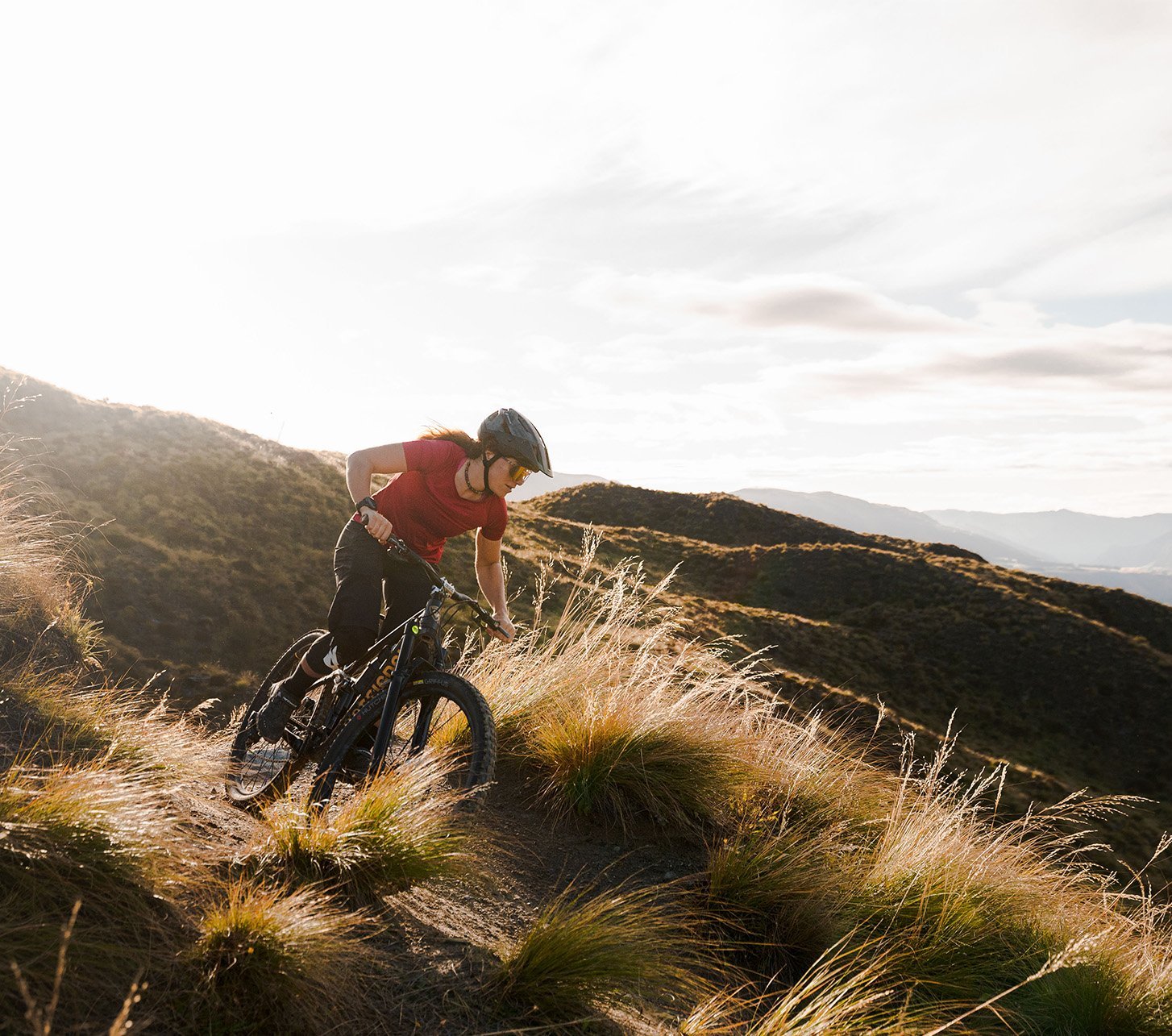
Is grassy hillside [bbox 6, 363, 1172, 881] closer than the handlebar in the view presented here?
No

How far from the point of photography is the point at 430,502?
16.0 feet

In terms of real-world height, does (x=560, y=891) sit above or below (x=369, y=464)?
below

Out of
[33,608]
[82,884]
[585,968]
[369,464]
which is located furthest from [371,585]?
[33,608]

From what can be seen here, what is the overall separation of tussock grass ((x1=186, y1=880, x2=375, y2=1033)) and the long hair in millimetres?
2746

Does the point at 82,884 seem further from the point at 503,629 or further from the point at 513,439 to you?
the point at 513,439

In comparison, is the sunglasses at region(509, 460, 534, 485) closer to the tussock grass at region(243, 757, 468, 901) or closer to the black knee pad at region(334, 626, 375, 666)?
the black knee pad at region(334, 626, 375, 666)

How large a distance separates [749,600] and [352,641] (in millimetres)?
42985

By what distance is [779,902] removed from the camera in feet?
13.6

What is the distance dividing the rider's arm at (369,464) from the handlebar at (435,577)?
0.64ft

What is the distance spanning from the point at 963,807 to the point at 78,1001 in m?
4.90

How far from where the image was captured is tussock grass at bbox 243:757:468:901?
3199 mm

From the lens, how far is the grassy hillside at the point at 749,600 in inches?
668

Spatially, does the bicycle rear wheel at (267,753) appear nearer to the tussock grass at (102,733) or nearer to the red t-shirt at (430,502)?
the tussock grass at (102,733)

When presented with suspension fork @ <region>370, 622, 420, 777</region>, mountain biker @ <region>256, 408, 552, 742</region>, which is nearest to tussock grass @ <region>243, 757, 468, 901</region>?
suspension fork @ <region>370, 622, 420, 777</region>
